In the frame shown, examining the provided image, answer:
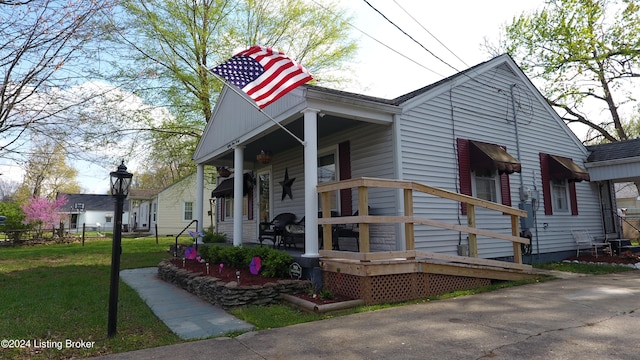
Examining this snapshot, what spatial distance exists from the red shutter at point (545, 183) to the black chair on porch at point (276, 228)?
6619 mm

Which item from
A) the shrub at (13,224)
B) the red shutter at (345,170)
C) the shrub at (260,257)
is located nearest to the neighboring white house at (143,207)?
the shrub at (13,224)

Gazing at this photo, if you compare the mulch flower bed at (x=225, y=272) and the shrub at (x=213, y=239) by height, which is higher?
the shrub at (x=213, y=239)

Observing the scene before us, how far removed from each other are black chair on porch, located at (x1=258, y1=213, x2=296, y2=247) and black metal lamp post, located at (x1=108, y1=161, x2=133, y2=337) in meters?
3.92

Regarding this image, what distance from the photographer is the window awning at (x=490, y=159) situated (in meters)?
8.08

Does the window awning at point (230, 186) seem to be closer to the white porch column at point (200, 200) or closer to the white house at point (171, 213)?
the white porch column at point (200, 200)

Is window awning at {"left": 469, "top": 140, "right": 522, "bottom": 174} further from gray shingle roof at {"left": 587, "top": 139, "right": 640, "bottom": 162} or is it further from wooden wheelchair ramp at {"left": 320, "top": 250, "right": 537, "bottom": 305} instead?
gray shingle roof at {"left": 587, "top": 139, "right": 640, "bottom": 162}

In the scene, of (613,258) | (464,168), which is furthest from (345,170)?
(613,258)

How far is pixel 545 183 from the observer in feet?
33.6

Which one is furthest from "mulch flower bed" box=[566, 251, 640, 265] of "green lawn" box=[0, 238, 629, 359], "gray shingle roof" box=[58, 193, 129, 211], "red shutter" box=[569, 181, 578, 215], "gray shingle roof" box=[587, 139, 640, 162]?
"gray shingle roof" box=[58, 193, 129, 211]

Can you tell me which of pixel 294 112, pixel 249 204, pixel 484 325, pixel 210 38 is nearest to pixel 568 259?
pixel 484 325

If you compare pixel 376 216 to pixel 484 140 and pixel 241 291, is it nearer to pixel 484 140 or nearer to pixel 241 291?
pixel 241 291

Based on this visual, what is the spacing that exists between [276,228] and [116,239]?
4.09 m

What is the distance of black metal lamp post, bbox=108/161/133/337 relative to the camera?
175 inches

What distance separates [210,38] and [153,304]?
13.1 meters
